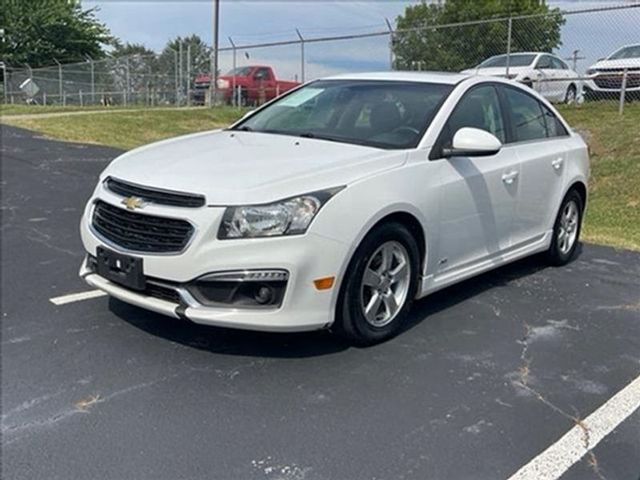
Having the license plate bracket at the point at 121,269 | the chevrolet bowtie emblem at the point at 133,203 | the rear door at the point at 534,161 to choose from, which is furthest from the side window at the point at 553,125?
the license plate bracket at the point at 121,269

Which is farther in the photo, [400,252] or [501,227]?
[501,227]

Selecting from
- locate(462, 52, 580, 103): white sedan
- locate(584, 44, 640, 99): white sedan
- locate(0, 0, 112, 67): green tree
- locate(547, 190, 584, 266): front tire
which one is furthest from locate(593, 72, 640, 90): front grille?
locate(0, 0, 112, 67): green tree

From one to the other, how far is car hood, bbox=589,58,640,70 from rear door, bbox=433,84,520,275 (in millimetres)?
11110

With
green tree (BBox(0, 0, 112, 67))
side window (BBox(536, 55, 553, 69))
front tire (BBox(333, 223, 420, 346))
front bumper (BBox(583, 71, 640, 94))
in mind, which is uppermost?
green tree (BBox(0, 0, 112, 67))

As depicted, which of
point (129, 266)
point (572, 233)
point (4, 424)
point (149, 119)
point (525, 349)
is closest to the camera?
point (4, 424)

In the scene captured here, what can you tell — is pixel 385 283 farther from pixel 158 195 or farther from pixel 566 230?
pixel 566 230

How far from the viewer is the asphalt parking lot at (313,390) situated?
278cm

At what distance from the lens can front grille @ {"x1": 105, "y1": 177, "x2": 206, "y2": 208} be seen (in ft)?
11.4

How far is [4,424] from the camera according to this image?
3039 millimetres

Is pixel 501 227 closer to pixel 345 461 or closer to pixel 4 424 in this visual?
pixel 345 461

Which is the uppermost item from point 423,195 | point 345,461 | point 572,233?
point 423,195

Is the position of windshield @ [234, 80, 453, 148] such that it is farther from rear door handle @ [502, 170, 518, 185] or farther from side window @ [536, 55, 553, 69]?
side window @ [536, 55, 553, 69]

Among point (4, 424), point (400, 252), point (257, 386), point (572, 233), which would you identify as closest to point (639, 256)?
point (572, 233)

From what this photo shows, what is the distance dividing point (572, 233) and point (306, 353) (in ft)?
11.0
